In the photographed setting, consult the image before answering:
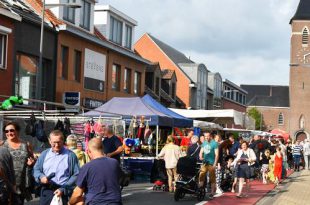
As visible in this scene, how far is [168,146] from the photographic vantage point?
56.6 ft

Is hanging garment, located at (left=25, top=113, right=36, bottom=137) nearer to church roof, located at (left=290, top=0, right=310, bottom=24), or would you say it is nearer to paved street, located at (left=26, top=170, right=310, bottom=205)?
paved street, located at (left=26, top=170, right=310, bottom=205)

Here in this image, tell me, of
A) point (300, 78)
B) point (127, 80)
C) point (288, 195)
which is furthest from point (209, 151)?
point (300, 78)

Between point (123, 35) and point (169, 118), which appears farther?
point (123, 35)

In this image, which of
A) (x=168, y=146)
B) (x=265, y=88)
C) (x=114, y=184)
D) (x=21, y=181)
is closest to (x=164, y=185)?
(x=168, y=146)

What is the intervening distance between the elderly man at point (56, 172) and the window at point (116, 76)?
26215 millimetres

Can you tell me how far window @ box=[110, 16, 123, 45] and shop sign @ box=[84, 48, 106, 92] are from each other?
2.99 metres

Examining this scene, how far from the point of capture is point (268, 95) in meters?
136

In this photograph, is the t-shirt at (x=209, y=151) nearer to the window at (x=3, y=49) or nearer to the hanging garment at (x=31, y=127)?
the hanging garment at (x=31, y=127)

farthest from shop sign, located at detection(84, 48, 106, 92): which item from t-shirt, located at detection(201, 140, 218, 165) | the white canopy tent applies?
t-shirt, located at detection(201, 140, 218, 165)

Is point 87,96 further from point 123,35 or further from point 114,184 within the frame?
point 114,184

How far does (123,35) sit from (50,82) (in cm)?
983

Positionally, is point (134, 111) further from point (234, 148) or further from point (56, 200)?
point (56, 200)

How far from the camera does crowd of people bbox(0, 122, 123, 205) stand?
6.63 meters

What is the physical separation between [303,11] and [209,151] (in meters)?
88.5
